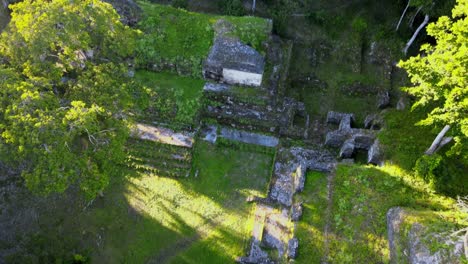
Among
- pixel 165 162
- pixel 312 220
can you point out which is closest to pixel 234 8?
pixel 165 162

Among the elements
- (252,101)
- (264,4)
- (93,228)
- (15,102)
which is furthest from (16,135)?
(264,4)

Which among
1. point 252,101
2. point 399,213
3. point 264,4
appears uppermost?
point 264,4

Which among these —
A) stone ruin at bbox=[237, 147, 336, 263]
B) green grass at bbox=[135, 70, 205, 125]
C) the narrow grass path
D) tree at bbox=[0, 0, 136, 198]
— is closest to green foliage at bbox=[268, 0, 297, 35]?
green grass at bbox=[135, 70, 205, 125]

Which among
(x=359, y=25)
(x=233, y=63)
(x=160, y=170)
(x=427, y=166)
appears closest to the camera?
(x=427, y=166)

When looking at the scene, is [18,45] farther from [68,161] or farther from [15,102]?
[68,161]

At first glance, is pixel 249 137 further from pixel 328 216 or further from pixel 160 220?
pixel 160 220
